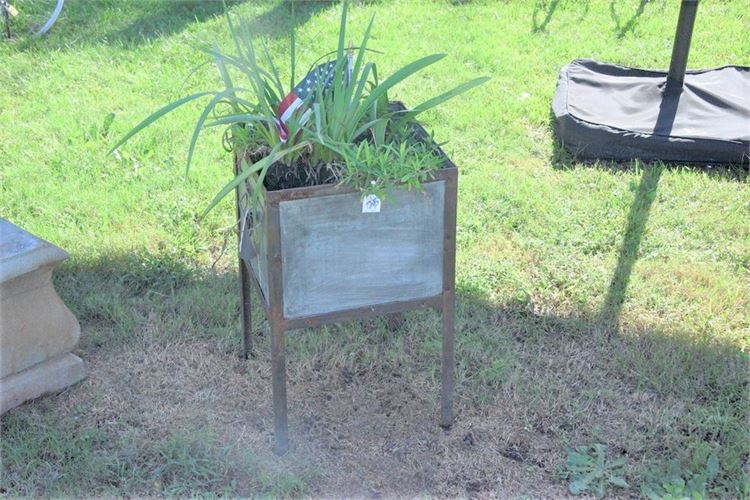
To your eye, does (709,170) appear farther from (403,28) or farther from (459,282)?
(403,28)

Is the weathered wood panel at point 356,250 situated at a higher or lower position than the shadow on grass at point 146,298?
higher

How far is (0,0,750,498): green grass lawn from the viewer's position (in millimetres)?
2641

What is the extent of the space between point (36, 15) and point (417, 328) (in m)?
4.38

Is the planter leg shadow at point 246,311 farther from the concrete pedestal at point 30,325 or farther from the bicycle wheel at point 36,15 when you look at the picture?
the bicycle wheel at point 36,15

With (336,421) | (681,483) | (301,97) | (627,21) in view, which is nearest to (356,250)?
(301,97)

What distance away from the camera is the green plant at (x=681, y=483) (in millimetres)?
2463

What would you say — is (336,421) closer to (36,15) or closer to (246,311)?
(246,311)

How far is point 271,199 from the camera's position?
224 centimetres

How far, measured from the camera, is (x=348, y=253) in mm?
2398

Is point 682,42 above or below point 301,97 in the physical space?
below

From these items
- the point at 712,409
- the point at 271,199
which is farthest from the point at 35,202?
the point at 712,409

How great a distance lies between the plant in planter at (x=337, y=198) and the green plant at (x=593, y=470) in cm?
61

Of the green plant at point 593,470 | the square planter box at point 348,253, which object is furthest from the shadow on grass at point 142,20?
the green plant at point 593,470

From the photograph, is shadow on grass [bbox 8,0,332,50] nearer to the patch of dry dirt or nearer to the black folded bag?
the black folded bag
